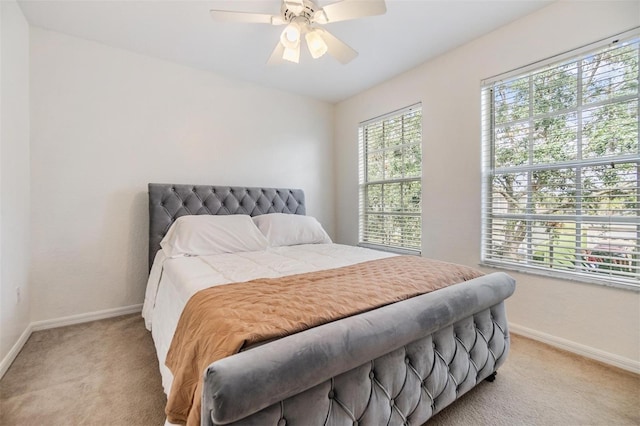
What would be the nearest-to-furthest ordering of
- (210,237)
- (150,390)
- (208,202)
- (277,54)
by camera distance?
(150,390)
(277,54)
(210,237)
(208,202)

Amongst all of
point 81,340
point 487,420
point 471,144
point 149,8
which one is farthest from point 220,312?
point 471,144

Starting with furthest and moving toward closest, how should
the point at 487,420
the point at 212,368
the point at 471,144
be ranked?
the point at 471,144 → the point at 487,420 → the point at 212,368

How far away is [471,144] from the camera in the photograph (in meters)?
Answer: 2.66

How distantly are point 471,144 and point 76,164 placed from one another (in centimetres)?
366

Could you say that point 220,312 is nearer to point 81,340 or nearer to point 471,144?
point 81,340

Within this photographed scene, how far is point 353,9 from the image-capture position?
1779 mm

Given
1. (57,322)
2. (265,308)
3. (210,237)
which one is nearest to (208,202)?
(210,237)

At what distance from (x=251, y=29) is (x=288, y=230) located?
190cm

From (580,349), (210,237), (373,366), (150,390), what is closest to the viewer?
(373,366)

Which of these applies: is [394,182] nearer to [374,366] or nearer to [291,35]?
[291,35]

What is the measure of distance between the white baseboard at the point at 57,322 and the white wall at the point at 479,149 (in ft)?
10.4

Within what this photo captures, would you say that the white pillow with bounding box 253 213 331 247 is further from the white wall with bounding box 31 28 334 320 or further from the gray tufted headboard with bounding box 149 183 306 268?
the white wall with bounding box 31 28 334 320

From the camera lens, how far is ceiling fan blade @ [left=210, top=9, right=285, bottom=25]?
178 cm

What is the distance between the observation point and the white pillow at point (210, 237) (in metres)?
2.40
